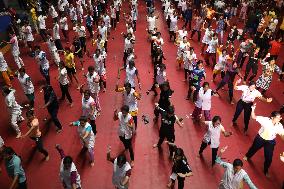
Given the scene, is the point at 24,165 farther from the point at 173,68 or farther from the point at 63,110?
the point at 173,68

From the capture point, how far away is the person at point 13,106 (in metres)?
7.79

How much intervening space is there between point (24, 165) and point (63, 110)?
240cm

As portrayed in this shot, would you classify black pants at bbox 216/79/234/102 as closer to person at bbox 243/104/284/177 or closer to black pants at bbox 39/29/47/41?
person at bbox 243/104/284/177

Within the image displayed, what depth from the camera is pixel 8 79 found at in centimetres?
1047

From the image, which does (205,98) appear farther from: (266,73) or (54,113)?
(54,113)

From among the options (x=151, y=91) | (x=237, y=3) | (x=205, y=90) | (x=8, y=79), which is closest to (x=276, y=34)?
(x=237, y=3)

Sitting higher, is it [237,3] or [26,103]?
[237,3]

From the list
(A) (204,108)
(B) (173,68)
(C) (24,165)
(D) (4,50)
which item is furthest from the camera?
(D) (4,50)

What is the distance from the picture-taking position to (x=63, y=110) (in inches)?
374

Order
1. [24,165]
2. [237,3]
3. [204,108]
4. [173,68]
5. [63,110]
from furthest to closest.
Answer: [237,3] < [173,68] < [63,110] < [204,108] < [24,165]

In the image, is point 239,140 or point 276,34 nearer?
point 239,140

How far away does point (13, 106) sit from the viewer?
7.99 metres

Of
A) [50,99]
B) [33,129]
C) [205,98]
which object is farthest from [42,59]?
[205,98]

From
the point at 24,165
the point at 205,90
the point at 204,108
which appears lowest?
the point at 24,165
